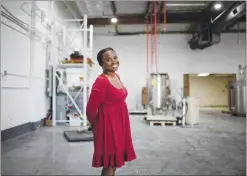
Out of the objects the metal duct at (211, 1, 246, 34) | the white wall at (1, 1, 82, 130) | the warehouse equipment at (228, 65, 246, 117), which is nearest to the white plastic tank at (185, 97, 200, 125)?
the metal duct at (211, 1, 246, 34)

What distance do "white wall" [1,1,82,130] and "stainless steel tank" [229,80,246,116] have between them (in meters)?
7.67

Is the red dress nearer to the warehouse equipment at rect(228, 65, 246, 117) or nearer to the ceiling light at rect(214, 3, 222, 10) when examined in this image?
the ceiling light at rect(214, 3, 222, 10)

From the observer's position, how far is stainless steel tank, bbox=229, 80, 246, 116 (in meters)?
9.76

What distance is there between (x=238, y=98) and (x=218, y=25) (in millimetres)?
3352

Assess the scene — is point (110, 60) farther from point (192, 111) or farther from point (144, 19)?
point (144, 19)

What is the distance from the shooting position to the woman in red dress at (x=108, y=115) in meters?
1.54

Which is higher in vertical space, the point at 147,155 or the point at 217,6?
the point at 217,6

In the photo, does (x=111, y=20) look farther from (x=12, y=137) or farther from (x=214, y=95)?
(x=214, y=95)

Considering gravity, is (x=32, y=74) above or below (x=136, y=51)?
below

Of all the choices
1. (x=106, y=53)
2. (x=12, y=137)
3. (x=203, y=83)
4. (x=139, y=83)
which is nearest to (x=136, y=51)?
(x=139, y=83)

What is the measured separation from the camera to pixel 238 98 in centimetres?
999

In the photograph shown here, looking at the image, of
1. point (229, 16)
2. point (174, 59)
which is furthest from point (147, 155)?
point (174, 59)

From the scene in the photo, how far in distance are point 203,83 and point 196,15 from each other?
8.45 meters

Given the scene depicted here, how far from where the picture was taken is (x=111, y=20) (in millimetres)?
9516
